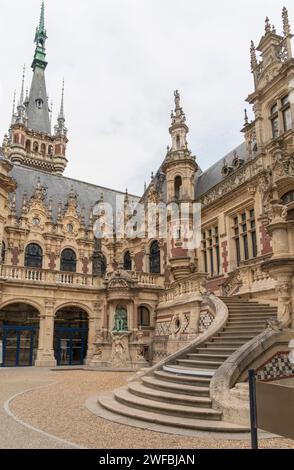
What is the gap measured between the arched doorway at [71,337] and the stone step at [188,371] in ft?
46.4

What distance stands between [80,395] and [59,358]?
13856mm

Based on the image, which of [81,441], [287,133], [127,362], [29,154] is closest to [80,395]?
[81,441]

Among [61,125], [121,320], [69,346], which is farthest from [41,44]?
[121,320]

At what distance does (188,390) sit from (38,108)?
53.1m

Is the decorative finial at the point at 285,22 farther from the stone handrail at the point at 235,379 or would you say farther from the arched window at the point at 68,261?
the arched window at the point at 68,261

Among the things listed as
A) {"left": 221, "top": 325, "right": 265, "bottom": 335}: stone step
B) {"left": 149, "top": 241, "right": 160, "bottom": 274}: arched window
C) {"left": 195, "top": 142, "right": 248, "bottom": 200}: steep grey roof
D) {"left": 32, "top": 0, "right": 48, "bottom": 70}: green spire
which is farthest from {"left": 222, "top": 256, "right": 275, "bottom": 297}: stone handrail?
{"left": 32, "top": 0, "right": 48, "bottom": 70}: green spire

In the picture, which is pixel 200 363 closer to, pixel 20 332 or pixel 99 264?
pixel 20 332

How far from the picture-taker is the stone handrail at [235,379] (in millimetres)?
6625

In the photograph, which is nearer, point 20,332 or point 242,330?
point 242,330

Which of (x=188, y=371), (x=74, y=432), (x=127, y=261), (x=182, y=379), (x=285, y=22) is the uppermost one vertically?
(x=285, y=22)

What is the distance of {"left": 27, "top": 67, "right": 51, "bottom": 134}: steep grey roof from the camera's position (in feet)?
169

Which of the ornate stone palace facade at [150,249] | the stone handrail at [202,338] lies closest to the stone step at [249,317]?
the stone handrail at [202,338]

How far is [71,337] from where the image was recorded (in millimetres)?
23125

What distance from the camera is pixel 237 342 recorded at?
981 centimetres
